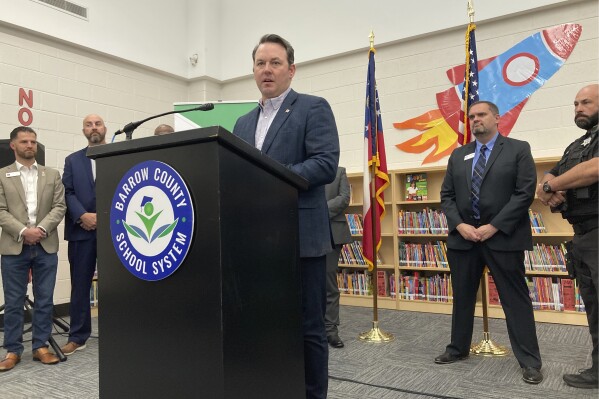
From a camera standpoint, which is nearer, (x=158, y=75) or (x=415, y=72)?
(x=415, y=72)

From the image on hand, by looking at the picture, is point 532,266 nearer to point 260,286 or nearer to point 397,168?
point 397,168

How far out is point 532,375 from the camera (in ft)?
7.97

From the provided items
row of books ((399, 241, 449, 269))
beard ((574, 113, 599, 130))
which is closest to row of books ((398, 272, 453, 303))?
row of books ((399, 241, 449, 269))

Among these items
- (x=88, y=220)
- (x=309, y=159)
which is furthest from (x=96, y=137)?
(x=309, y=159)

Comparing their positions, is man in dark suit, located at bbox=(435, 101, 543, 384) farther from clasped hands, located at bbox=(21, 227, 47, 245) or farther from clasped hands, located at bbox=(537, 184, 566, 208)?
clasped hands, located at bbox=(21, 227, 47, 245)

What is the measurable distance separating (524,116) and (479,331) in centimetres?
210

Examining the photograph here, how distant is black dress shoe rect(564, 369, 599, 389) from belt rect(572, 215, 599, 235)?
0.74m

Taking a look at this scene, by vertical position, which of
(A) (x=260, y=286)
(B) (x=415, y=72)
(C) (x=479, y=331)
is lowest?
(C) (x=479, y=331)

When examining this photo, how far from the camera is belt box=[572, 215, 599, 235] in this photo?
2.23m

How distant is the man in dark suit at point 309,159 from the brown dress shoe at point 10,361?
2294 mm

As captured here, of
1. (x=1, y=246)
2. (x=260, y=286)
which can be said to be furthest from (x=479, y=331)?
(x=1, y=246)

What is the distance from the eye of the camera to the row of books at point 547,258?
12.8 feet

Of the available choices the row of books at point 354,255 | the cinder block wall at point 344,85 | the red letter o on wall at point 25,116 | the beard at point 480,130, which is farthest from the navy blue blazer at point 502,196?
the red letter o on wall at point 25,116

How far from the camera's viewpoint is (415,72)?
191 inches
